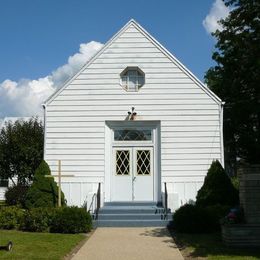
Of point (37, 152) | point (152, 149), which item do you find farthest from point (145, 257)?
point (37, 152)

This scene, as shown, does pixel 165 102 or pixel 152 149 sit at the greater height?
pixel 165 102

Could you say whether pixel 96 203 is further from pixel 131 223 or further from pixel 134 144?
pixel 134 144

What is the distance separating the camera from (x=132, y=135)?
19.3 m

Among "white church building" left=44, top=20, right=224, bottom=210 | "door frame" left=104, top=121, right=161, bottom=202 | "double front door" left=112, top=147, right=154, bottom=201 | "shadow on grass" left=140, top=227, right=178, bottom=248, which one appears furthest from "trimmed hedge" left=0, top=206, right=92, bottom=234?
"double front door" left=112, top=147, right=154, bottom=201

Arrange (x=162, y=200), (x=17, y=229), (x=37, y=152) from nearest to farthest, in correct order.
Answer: (x=17, y=229), (x=162, y=200), (x=37, y=152)

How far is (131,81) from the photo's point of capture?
1958 centimetres

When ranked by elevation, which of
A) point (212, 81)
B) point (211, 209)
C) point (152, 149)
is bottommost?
point (211, 209)

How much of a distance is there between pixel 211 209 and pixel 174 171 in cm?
353

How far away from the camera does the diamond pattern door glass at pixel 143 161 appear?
1909 centimetres

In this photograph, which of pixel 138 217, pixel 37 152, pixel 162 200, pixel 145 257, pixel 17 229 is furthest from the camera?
pixel 37 152

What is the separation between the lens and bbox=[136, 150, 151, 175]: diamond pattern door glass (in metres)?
19.1

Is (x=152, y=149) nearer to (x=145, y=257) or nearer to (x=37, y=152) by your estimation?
(x=145, y=257)

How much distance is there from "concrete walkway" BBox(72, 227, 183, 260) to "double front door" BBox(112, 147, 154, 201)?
3.35m

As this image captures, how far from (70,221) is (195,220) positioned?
385 centimetres
